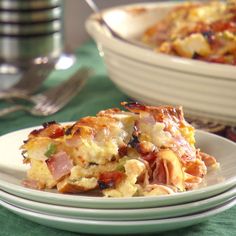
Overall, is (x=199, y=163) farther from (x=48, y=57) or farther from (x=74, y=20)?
(x=74, y=20)

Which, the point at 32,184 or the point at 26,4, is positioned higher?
the point at 32,184

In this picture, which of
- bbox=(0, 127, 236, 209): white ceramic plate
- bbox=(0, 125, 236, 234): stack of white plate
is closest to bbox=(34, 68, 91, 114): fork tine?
bbox=(0, 127, 236, 209): white ceramic plate

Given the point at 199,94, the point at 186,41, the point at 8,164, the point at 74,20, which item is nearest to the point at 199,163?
the point at 8,164

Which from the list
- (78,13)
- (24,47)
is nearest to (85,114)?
(24,47)

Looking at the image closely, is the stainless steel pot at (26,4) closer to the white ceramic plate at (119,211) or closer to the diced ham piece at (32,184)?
the diced ham piece at (32,184)

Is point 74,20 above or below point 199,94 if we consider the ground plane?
below

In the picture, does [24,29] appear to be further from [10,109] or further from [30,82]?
[10,109]
